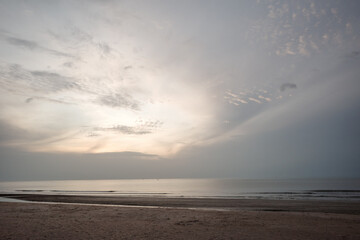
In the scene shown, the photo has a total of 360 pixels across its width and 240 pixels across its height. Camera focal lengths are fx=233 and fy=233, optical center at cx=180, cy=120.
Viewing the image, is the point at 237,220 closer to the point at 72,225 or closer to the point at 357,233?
the point at 357,233

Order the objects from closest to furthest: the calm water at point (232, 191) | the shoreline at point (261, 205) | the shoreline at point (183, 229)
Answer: the shoreline at point (183, 229) → the shoreline at point (261, 205) → the calm water at point (232, 191)

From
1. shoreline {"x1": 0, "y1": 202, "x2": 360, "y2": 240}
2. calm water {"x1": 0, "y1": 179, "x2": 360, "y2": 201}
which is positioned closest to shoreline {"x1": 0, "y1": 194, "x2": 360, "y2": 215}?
shoreline {"x1": 0, "y1": 202, "x2": 360, "y2": 240}

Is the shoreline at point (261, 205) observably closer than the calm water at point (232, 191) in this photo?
Yes

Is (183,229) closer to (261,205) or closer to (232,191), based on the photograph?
(261,205)

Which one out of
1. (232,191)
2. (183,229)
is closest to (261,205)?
(183,229)

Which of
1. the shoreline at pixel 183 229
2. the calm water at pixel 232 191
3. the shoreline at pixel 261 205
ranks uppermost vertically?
the shoreline at pixel 183 229

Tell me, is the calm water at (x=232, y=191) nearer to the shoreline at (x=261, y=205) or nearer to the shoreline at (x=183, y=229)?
the shoreline at (x=261, y=205)

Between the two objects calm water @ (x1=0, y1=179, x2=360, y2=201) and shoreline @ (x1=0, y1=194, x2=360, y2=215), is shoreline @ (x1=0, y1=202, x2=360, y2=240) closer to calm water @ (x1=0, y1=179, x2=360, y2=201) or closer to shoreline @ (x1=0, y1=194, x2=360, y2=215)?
shoreline @ (x1=0, y1=194, x2=360, y2=215)

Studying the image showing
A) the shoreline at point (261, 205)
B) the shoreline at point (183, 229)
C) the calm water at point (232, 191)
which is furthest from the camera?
the calm water at point (232, 191)

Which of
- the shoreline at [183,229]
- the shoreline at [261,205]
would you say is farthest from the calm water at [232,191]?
the shoreline at [183,229]

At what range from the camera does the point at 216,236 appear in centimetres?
1297

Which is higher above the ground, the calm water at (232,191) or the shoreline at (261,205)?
the shoreline at (261,205)

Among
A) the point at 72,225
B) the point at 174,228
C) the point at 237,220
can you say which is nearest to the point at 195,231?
the point at 174,228

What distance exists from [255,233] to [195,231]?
3.55 metres
